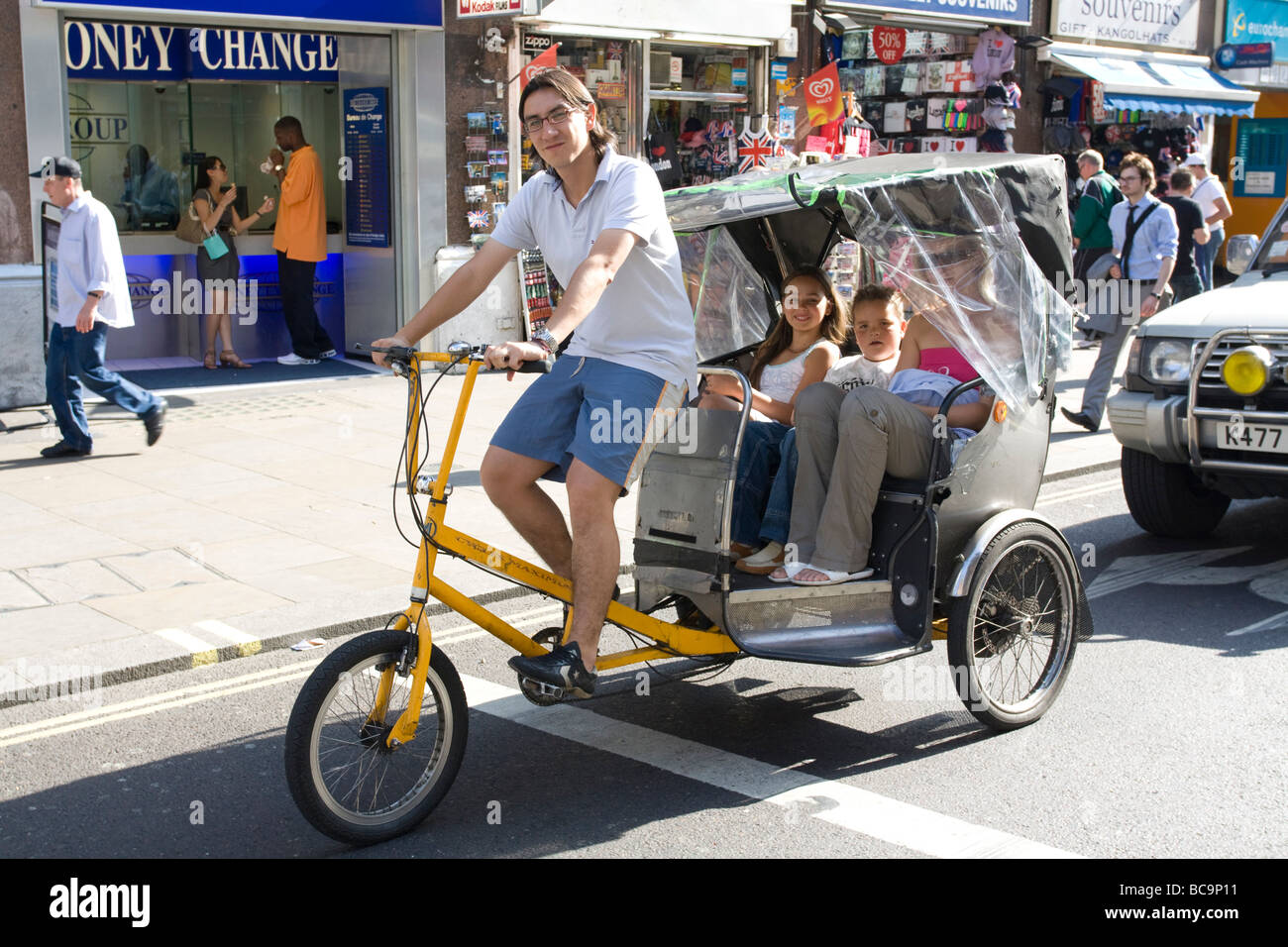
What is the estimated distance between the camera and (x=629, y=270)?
4578 millimetres

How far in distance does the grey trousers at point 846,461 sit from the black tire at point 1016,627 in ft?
1.32

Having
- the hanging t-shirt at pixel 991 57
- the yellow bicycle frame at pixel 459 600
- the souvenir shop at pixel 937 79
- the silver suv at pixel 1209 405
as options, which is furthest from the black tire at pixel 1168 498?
the hanging t-shirt at pixel 991 57

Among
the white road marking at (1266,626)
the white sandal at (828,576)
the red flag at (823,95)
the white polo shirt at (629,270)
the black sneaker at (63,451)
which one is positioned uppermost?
the red flag at (823,95)

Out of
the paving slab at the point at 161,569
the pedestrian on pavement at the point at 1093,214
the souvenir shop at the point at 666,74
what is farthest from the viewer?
the pedestrian on pavement at the point at 1093,214

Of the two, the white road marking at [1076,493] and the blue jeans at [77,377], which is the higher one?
the blue jeans at [77,377]

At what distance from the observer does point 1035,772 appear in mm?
4656

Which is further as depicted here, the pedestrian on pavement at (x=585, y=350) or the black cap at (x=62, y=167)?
the black cap at (x=62, y=167)

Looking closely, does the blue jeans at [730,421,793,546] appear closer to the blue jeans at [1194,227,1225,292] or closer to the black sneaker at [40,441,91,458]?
the black sneaker at [40,441,91,458]

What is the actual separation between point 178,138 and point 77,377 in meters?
4.84

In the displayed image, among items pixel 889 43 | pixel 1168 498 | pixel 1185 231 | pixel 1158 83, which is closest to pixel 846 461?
pixel 1168 498

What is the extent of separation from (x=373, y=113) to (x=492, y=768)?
9.69 m

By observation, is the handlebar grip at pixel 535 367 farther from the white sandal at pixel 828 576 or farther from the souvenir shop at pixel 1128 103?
the souvenir shop at pixel 1128 103

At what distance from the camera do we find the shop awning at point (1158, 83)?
17.8 meters

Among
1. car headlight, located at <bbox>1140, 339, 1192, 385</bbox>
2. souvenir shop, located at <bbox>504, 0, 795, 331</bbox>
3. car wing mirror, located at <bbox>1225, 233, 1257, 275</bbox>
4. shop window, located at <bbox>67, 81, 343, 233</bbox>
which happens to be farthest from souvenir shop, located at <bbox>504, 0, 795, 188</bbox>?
car headlight, located at <bbox>1140, 339, 1192, 385</bbox>
